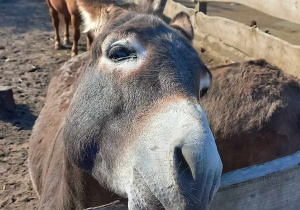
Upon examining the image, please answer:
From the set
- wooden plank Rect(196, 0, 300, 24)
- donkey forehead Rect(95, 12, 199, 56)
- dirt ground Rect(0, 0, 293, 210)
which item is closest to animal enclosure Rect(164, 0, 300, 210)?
wooden plank Rect(196, 0, 300, 24)

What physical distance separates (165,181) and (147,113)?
316 mm

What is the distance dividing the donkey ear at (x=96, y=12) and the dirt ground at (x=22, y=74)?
219 cm

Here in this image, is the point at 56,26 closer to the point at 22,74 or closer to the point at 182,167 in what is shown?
the point at 22,74

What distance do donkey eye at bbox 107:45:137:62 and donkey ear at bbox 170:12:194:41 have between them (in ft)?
2.11

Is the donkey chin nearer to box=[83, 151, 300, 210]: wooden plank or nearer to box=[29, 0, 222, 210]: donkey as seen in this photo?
box=[29, 0, 222, 210]: donkey

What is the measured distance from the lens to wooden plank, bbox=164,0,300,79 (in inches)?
175

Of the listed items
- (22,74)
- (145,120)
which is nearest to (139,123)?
(145,120)

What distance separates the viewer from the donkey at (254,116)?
10.1 feet

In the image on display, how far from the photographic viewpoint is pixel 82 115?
6.74 ft

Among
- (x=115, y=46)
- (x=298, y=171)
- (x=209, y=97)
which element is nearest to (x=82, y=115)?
(x=115, y=46)

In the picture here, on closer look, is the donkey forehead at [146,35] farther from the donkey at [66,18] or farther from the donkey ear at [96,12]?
the donkey at [66,18]

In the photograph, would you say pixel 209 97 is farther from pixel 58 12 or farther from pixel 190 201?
pixel 58 12

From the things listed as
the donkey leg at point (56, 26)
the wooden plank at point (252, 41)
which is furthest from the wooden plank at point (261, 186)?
the donkey leg at point (56, 26)

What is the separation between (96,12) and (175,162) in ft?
4.29
